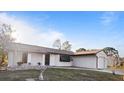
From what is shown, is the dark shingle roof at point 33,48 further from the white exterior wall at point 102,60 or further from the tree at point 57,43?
the white exterior wall at point 102,60

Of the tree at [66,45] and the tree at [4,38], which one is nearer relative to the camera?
the tree at [4,38]

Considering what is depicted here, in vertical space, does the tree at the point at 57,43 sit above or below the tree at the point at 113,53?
above

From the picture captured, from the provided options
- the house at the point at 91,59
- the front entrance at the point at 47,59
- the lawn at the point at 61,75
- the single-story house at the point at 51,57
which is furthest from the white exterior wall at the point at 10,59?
the house at the point at 91,59

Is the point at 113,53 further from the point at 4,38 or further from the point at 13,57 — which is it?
the point at 4,38

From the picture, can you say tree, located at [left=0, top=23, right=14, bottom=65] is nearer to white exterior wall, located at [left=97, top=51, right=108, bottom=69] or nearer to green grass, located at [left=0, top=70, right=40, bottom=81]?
green grass, located at [left=0, top=70, right=40, bottom=81]

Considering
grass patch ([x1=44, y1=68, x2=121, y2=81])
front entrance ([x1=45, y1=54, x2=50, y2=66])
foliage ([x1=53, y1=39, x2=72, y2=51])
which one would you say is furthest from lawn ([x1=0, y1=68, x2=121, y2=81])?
foliage ([x1=53, y1=39, x2=72, y2=51])
